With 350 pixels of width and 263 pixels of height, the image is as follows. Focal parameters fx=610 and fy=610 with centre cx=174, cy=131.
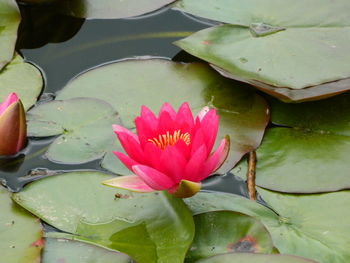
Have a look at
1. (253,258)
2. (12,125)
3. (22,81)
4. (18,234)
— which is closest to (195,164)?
(253,258)

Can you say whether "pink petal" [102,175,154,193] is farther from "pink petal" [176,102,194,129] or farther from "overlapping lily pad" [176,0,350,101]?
"overlapping lily pad" [176,0,350,101]

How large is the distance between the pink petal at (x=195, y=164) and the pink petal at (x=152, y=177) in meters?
0.06

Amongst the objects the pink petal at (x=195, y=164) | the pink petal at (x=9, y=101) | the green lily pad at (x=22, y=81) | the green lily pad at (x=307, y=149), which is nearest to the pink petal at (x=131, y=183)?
the pink petal at (x=195, y=164)

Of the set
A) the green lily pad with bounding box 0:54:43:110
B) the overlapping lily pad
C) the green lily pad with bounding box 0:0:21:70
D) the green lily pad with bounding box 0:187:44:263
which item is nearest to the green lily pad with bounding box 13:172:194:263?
the green lily pad with bounding box 0:187:44:263

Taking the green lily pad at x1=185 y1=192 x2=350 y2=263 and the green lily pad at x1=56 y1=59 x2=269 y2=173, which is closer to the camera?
the green lily pad at x1=185 y1=192 x2=350 y2=263

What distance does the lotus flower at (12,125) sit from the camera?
1.96 meters

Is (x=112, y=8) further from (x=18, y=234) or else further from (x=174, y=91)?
(x=18, y=234)

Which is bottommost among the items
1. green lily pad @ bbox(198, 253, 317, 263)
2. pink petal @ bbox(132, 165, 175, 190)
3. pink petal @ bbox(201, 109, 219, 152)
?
green lily pad @ bbox(198, 253, 317, 263)

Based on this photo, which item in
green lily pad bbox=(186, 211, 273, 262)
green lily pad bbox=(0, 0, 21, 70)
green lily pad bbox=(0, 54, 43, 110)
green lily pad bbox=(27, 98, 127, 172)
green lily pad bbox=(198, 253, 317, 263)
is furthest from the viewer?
green lily pad bbox=(0, 0, 21, 70)

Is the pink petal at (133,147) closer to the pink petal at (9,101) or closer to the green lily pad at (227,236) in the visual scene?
the green lily pad at (227,236)

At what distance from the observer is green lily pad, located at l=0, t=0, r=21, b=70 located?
2.41 metres

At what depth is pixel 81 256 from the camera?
5.53 feet

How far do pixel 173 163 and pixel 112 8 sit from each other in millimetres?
1161

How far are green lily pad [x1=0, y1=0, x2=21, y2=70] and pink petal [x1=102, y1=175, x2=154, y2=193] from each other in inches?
35.0
